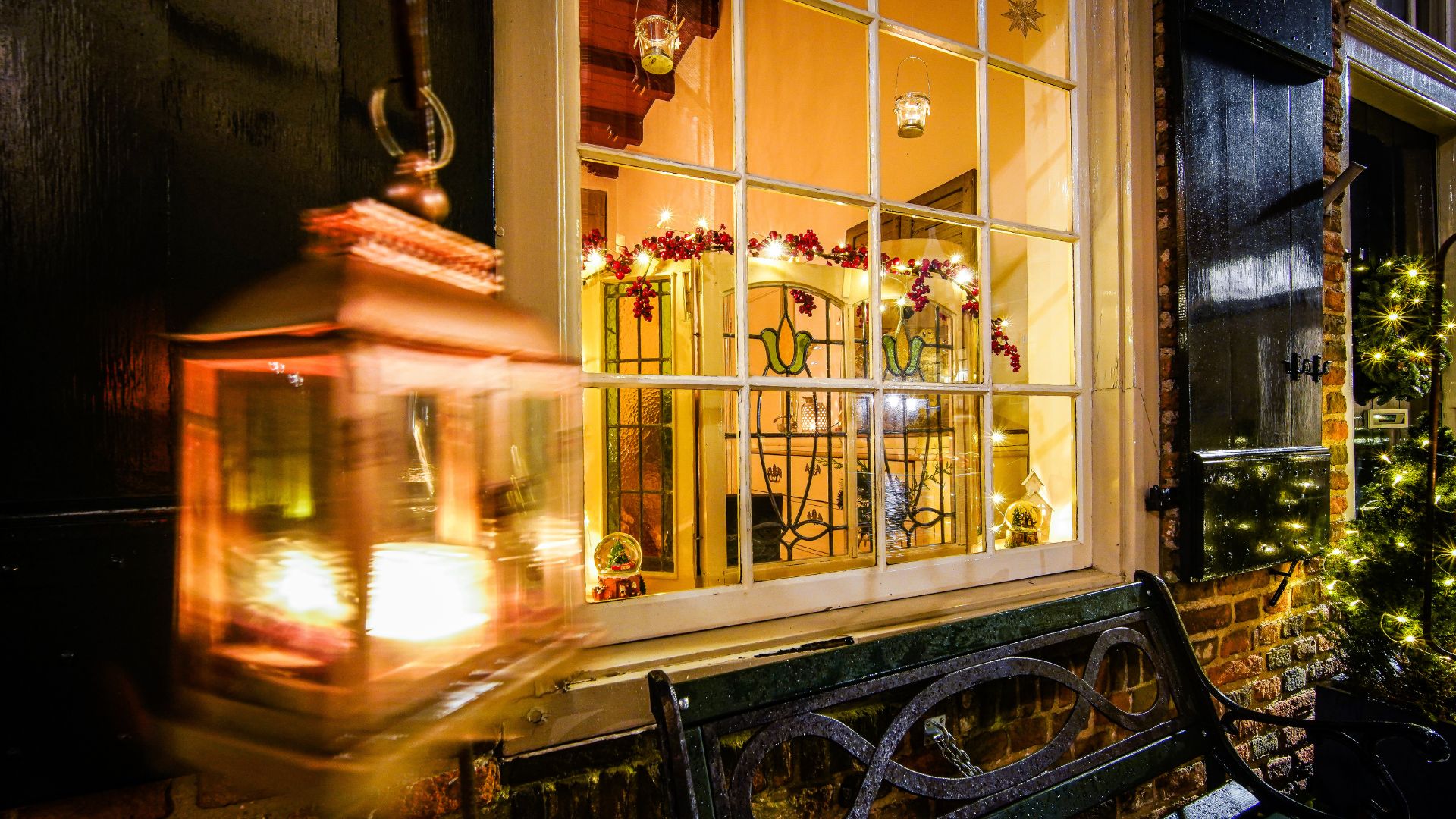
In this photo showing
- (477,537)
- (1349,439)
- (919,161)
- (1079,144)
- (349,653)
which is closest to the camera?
(349,653)

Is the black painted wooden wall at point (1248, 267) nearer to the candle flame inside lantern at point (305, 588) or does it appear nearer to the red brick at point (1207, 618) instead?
the red brick at point (1207, 618)

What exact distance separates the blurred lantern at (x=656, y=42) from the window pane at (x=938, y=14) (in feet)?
3.21

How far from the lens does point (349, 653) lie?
0.81m

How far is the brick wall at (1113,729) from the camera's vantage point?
1.04 meters

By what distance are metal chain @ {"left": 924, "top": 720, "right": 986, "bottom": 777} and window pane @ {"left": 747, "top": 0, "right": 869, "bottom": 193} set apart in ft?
10.1

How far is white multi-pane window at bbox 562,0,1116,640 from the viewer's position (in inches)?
62.5

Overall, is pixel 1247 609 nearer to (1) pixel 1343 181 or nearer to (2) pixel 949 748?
(2) pixel 949 748

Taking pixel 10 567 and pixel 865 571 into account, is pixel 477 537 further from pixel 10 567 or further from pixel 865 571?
pixel 865 571

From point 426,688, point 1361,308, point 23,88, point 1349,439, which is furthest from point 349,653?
point 1361,308

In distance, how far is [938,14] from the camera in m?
2.26

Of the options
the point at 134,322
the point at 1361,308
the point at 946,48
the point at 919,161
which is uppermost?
the point at 919,161

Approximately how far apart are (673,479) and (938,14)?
6.92ft

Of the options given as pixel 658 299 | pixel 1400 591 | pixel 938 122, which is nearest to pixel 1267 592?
pixel 1400 591

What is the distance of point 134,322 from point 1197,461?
2.46 meters
